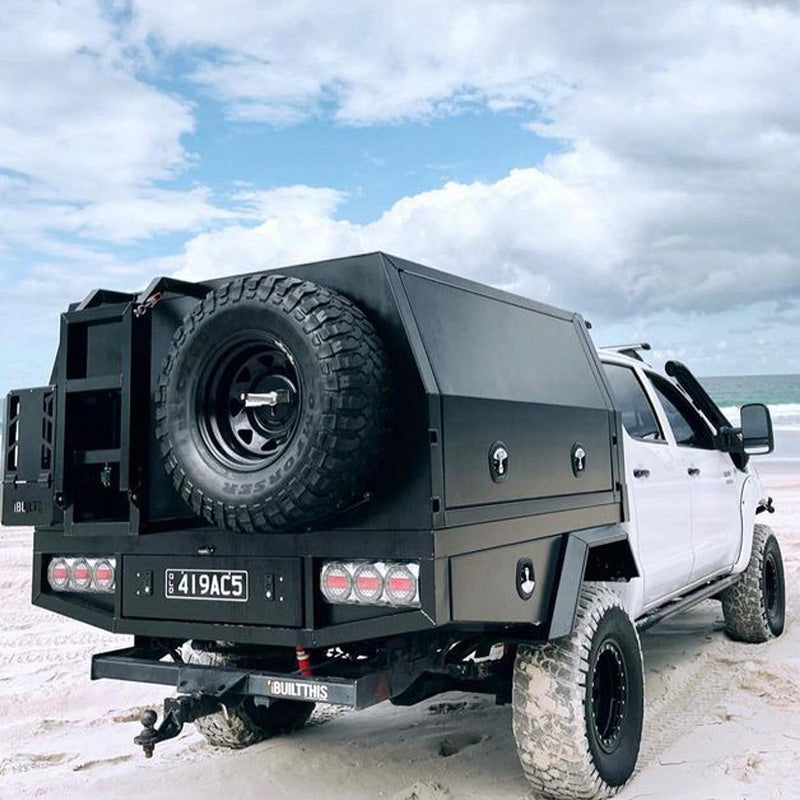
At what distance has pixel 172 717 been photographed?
11.4 ft

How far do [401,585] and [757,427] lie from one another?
359cm

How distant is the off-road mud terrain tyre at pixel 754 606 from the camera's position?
21.0ft

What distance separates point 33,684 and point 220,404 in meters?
3.15

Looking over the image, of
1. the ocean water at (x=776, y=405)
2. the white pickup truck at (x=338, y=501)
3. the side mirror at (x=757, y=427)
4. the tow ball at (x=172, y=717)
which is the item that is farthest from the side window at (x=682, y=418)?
the ocean water at (x=776, y=405)

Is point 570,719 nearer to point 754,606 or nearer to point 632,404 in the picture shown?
point 632,404

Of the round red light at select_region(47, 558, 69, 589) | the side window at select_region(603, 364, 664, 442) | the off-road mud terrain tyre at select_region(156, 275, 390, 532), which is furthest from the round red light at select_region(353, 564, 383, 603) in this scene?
the side window at select_region(603, 364, 664, 442)

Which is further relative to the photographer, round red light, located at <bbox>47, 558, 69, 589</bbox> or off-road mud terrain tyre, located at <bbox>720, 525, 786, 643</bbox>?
off-road mud terrain tyre, located at <bbox>720, 525, 786, 643</bbox>

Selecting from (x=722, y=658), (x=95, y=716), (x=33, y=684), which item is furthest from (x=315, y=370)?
(x=722, y=658)

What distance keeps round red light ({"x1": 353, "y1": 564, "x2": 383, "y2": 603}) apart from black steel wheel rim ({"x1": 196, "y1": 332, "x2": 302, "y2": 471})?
50 cm

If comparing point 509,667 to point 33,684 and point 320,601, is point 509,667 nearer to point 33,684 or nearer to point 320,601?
point 320,601

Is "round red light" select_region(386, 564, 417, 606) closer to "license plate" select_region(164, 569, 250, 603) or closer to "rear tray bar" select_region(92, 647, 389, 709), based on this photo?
"rear tray bar" select_region(92, 647, 389, 709)

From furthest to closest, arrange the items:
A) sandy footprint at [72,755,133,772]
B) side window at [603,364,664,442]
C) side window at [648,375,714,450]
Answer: side window at [648,375,714,450] → side window at [603,364,664,442] → sandy footprint at [72,755,133,772]

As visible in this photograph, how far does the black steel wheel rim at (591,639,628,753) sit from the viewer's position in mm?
3912

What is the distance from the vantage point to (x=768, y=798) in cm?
365
